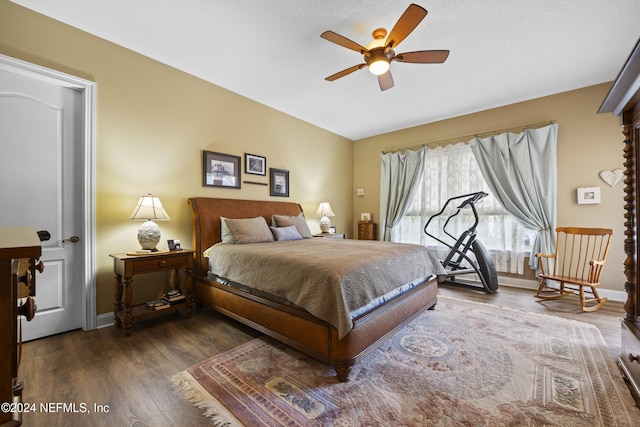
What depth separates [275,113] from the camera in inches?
173

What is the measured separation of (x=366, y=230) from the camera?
18.4 ft

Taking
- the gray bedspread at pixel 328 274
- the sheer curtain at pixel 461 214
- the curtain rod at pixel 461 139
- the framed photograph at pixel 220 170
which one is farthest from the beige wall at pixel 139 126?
the sheer curtain at pixel 461 214

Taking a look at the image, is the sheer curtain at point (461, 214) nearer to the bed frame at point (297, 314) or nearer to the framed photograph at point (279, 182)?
the bed frame at point (297, 314)

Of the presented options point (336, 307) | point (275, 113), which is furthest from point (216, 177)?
point (336, 307)

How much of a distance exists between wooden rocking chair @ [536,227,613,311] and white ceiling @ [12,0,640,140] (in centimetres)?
205

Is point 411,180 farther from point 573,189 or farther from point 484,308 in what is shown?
point 484,308

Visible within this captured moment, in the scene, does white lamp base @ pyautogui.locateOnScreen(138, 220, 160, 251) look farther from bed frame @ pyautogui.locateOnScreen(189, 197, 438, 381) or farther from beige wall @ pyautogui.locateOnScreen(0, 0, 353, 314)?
bed frame @ pyautogui.locateOnScreen(189, 197, 438, 381)

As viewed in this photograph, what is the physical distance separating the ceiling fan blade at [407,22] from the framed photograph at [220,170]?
2468mm

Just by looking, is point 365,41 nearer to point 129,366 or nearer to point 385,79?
point 385,79

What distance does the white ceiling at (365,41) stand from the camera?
2252 millimetres

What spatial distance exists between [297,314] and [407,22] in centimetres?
243

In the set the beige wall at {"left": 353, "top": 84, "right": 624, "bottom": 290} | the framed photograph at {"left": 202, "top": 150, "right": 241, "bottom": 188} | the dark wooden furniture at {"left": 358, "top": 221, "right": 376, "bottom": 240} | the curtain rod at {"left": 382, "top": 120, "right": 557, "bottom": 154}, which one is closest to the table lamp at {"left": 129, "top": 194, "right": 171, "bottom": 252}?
the framed photograph at {"left": 202, "top": 150, "right": 241, "bottom": 188}

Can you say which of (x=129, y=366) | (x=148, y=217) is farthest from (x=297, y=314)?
(x=148, y=217)

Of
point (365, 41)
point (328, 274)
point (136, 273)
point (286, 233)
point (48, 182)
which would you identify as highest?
point (365, 41)
